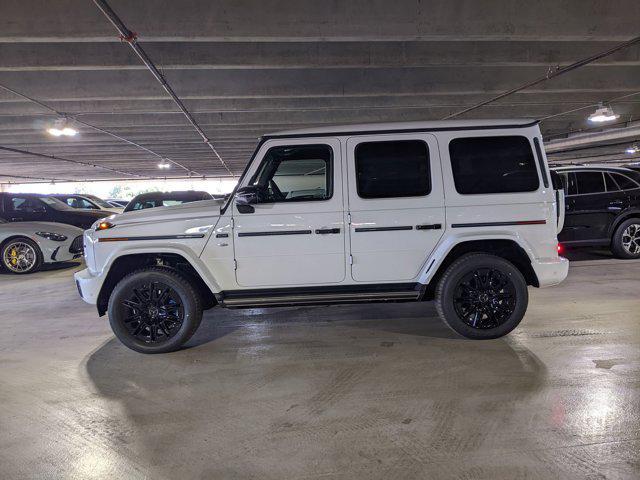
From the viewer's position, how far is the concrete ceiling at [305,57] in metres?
6.23

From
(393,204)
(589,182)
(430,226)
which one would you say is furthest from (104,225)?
(589,182)

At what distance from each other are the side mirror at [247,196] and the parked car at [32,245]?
7.20m

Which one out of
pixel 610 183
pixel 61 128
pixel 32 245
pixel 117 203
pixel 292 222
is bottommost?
pixel 32 245

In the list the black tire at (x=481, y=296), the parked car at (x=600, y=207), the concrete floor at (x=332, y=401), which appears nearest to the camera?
the concrete floor at (x=332, y=401)

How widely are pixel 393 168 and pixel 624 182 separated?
6.99 meters

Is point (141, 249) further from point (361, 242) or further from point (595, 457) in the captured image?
point (595, 457)

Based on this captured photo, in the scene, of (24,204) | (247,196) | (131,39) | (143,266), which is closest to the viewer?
(247,196)

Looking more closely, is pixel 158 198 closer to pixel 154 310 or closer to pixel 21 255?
pixel 21 255

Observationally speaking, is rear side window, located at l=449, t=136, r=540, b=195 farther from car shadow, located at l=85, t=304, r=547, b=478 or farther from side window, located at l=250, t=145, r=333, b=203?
car shadow, located at l=85, t=304, r=547, b=478

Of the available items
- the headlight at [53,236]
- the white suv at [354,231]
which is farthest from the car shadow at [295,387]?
the headlight at [53,236]

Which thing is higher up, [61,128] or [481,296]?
[61,128]

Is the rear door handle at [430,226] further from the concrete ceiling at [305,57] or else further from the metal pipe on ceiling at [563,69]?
the metal pipe on ceiling at [563,69]

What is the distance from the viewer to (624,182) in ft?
28.6

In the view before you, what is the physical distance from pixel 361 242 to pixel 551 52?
687 cm
